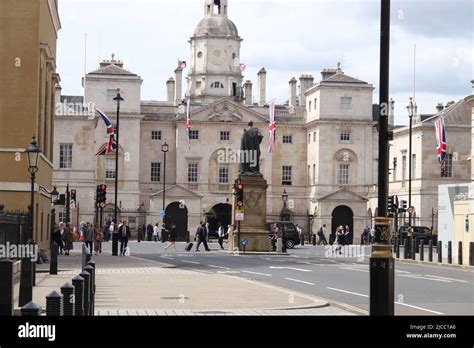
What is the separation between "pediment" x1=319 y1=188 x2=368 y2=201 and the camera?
106156 mm

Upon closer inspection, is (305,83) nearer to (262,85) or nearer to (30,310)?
(262,85)

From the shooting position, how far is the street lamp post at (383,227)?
1467 centimetres

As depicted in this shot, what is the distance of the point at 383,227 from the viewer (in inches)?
589

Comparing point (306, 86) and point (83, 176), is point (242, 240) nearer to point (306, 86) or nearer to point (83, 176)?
point (83, 176)

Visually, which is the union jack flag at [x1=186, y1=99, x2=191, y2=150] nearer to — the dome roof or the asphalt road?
the dome roof

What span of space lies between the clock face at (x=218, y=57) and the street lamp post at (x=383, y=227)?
109990 mm

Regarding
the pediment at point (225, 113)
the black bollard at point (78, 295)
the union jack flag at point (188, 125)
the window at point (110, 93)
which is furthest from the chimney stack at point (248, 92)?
the black bollard at point (78, 295)

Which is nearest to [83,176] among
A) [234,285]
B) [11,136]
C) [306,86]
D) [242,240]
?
[306,86]

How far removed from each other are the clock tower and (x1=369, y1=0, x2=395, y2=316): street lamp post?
109m

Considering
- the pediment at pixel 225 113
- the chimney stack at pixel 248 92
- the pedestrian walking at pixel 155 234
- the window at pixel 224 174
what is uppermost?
the chimney stack at pixel 248 92

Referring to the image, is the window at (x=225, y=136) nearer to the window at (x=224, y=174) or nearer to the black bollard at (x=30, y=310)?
the window at (x=224, y=174)

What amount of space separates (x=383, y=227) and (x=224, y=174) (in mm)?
96729
